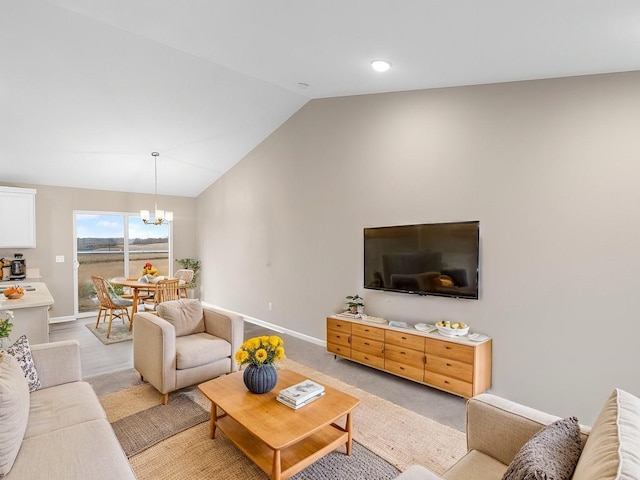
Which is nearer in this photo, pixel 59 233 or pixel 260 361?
pixel 260 361

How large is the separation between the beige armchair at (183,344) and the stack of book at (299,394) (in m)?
1.16

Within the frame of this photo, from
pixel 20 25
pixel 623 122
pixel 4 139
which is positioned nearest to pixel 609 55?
pixel 623 122

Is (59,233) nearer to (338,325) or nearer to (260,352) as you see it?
(338,325)

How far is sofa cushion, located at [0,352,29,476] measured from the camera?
4.91 feet

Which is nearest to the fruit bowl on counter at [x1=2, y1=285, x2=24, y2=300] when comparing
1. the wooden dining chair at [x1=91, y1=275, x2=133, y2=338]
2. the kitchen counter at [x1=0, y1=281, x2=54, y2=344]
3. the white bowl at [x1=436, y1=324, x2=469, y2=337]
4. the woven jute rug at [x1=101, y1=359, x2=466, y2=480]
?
the kitchen counter at [x1=0, y1=281, x2=54, y2=344]

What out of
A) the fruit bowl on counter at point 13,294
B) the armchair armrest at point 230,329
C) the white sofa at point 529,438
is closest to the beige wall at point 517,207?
the armchair armrest at point 230,329

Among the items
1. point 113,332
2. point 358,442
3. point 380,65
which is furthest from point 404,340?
point 113,332

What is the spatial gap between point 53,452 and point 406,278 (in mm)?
3083

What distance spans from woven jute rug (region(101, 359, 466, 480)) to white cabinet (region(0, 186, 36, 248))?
146 inches

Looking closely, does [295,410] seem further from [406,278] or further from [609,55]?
[609,55]

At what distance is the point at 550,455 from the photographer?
1.13 metres

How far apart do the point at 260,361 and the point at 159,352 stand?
3.78 feet

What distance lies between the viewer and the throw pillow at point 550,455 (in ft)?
3.37

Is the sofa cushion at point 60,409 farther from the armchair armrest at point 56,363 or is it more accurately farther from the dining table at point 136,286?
the dining table at point 136,286
